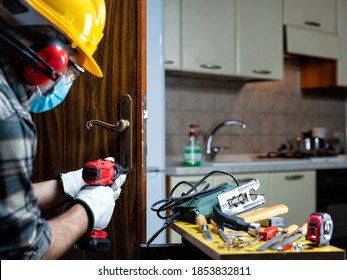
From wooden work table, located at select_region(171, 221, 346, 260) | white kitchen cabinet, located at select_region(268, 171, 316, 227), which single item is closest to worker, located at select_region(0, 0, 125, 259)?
wooden work table, located at select_region(171, 221, 346, 260)

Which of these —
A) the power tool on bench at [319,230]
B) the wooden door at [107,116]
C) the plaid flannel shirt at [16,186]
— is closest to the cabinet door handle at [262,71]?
the wooden door at [107,116]

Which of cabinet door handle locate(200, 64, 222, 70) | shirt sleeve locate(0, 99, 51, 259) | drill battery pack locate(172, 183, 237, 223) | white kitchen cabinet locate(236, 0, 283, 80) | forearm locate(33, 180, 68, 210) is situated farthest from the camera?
white kitchen cabinet locate(236, 0, 283, 80)

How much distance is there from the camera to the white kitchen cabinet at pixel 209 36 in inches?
105

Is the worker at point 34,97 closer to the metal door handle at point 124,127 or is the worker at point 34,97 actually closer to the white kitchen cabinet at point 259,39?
the metal door handle at point 124,127

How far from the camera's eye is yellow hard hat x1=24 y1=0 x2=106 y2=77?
954mm

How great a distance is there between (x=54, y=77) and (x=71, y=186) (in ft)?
1.45

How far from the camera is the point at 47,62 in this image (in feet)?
3.01

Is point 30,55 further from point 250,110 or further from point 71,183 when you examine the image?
point 250,110

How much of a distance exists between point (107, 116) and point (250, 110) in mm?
2012

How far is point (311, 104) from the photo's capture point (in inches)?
146

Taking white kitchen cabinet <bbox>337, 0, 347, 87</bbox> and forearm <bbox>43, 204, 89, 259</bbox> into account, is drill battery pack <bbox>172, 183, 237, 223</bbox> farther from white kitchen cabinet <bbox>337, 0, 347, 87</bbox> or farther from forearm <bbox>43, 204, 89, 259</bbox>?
white kitchen cabinet <bbox>337, 0, 347, 87</bbox>

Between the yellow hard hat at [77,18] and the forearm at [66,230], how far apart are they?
378 millimetres

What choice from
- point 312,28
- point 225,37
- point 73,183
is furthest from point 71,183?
point 312,28

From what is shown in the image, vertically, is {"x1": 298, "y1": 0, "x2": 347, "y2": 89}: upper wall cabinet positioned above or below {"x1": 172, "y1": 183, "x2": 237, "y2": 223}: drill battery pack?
above
